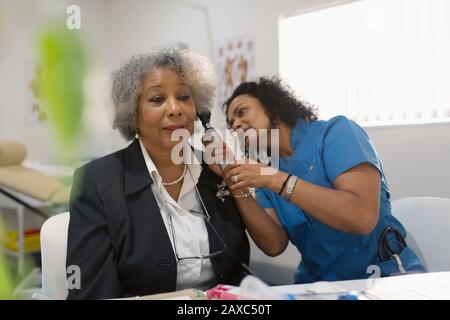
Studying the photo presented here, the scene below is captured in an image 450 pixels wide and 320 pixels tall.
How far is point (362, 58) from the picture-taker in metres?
1.55

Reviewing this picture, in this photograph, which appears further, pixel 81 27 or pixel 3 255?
pixel 81 27

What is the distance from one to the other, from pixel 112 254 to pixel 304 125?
672 millimetres

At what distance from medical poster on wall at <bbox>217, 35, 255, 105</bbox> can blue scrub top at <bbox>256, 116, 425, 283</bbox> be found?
24.7 inches

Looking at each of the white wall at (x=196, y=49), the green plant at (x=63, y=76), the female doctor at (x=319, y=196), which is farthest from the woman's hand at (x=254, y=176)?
the green plant at (x=63, y=76)

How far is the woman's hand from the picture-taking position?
88 centimetres

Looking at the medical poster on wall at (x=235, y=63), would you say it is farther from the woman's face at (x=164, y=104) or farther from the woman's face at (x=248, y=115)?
the woman's face at (x=164, y=104)

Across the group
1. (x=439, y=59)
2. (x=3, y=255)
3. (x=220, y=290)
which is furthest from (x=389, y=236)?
(x=3, y=255)

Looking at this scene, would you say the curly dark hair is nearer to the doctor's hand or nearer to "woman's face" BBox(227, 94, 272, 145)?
"woman's face" BBox(227, 94, 272, 145)

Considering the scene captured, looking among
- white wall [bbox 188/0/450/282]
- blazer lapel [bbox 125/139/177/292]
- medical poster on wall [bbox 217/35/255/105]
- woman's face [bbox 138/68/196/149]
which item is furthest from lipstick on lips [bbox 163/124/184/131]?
medical poster on wall [bbox 217/35/255/105]

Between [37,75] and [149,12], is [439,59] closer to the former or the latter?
[149,12]

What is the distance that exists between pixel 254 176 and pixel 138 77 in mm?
334

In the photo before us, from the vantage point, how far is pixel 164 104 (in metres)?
0.84

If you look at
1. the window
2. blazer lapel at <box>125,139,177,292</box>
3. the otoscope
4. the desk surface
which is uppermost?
the window

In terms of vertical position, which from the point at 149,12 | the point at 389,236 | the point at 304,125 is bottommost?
the point at 389,236
